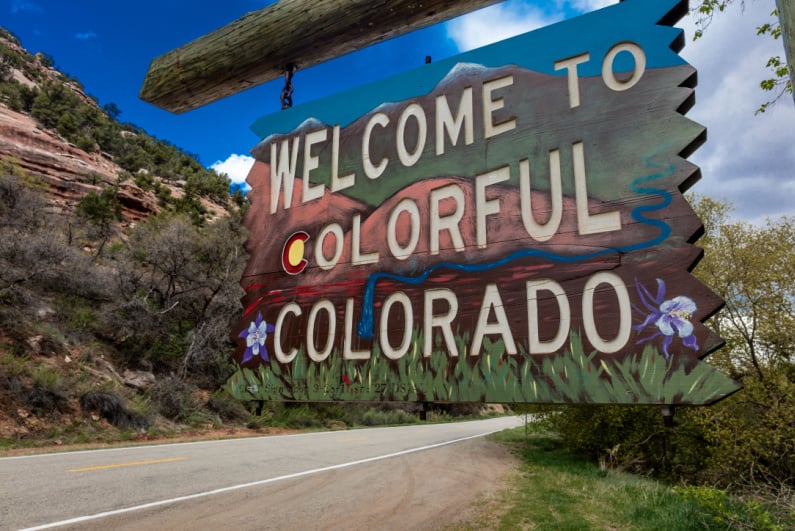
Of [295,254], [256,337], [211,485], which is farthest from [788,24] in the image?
[211,485]

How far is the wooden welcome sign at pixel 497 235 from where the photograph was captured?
100 centimetres

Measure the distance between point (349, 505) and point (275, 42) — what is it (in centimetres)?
802

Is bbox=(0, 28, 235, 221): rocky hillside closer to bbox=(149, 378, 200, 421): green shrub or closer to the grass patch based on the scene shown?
bbox=(149, 378, 200, 421): green shrub

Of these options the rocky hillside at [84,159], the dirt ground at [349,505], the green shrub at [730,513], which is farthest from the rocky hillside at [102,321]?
the green shrub at [730,513]

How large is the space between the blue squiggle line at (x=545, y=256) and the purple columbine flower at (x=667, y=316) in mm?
89

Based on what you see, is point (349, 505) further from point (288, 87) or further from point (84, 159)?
point (84, 159)

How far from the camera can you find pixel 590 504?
938 cm

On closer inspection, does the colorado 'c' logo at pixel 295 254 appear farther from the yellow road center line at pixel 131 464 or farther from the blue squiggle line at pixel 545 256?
the yellow road center line at pixel 131 464

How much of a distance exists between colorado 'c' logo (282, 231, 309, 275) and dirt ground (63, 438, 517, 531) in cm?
602

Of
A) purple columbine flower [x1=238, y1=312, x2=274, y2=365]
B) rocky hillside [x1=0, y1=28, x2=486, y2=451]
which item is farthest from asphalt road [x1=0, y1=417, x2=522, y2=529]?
purple columbine flower [x1=238, y1=312, x2=274, y2=365]

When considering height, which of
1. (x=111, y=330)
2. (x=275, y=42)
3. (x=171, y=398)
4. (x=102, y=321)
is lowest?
(x=171, y=398)

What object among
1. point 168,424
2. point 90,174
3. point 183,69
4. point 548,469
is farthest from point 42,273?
point 90,174

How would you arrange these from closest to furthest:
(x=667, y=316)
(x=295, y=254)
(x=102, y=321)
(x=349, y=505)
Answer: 1. (x=667, y=316)
2. (x=295, y=254)
3. (x=349, y=505)
4. (x=102, y=321)

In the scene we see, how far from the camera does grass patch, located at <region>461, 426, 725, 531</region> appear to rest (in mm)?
7633
